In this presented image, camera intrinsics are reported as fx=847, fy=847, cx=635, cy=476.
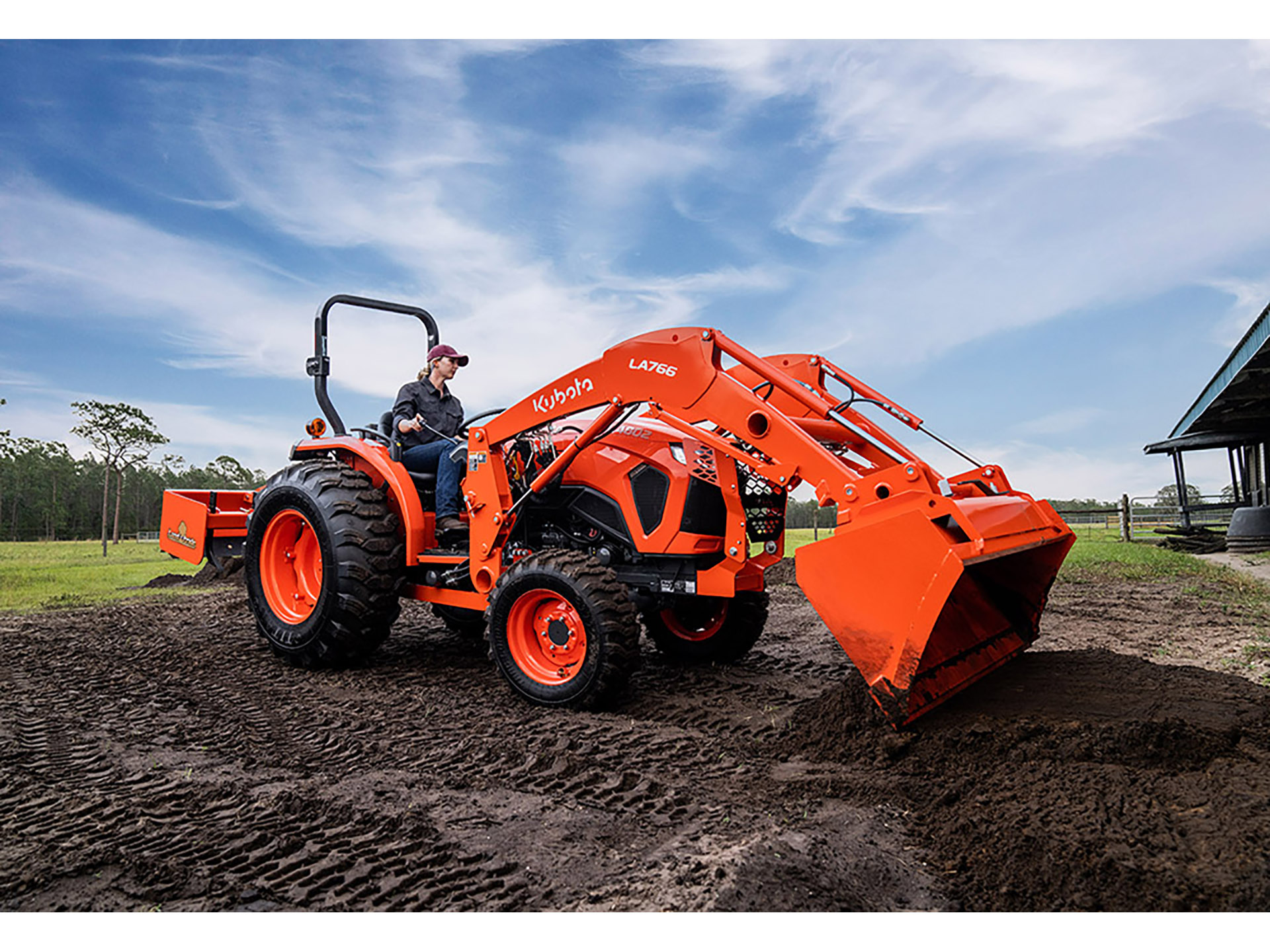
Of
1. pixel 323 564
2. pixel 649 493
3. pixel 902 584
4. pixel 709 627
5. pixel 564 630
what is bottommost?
pixel 709 627

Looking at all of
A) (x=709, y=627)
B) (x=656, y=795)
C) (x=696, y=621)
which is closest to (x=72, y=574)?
(x=696, y=621)

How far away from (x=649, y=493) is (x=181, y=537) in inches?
188

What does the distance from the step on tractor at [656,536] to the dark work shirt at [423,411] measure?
0.37 feet

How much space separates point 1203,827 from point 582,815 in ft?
7.21

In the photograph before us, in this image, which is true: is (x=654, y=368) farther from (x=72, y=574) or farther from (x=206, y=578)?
(x=72, y=574)

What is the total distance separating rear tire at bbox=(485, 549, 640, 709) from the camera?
4.61 m

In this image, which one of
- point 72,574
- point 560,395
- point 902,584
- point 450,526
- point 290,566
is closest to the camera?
point 902,584

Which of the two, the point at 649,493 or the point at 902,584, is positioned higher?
the point at 649,493

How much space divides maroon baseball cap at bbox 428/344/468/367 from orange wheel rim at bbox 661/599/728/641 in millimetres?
2454

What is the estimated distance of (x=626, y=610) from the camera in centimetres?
467

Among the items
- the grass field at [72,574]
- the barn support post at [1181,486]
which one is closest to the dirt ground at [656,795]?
the grass field at [72,574]

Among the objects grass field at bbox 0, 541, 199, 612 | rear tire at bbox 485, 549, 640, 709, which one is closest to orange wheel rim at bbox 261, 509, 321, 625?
rear tire at bbox 485, 549, 640, 709

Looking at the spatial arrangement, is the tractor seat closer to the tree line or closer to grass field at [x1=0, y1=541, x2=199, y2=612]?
grass field at [x1=0, y1=541, x2=199, y2=612]

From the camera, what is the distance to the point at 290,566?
6734mm
